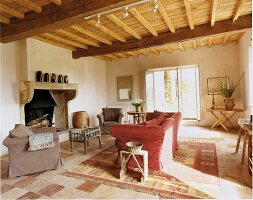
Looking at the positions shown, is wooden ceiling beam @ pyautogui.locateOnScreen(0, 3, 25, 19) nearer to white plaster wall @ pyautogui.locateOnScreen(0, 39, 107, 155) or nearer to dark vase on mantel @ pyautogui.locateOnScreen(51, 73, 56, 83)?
white plaster wall @ pyautogui.locateOnScreen(0, 39, 107, 155)

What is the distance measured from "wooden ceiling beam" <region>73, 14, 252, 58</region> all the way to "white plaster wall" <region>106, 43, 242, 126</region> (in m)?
2.21

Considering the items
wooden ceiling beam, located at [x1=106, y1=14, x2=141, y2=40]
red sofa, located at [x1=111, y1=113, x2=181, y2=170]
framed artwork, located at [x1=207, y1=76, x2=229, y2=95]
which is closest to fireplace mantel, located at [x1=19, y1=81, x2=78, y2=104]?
wooden ceiling beam, located at [x1=106, y1=14, x2=141, y2=40]

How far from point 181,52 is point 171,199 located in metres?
5.70

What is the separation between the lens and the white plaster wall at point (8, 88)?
13.8ft

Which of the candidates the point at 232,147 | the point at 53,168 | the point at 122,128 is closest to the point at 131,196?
the point at 122,128

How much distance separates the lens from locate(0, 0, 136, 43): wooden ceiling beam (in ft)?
9.11

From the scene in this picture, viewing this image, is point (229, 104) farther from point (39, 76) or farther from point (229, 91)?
point (39, 76)

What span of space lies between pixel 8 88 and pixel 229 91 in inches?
240

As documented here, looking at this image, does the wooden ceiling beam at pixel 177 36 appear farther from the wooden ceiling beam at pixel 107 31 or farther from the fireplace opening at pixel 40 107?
the fireplace opening at pixel 40 107

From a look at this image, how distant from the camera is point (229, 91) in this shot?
582 centimetres

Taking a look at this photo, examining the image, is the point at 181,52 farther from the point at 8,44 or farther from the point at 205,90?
the point at 8,44

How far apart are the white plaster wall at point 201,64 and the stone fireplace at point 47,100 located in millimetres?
2553

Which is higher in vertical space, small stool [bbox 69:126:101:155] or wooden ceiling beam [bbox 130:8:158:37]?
wooden ceiling beam [bbox 130:8:158:37]

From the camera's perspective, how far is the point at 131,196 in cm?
234
